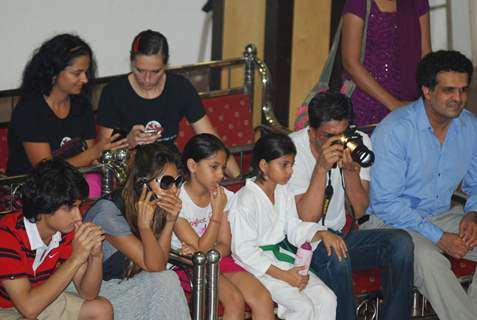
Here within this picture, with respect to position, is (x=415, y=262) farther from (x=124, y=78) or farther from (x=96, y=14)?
(x=96, y=14)

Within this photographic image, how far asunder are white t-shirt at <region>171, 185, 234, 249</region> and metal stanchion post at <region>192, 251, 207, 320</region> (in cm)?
48

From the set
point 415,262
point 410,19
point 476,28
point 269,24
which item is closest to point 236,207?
point 415,262

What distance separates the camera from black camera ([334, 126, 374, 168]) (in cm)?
541

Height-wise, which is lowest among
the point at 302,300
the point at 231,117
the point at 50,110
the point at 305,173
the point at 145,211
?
the point at 302,300

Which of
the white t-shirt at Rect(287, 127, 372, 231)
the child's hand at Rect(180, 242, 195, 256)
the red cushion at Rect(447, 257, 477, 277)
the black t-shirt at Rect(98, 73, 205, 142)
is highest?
the black t-shirt at Rect(98, 73, 205, 142)

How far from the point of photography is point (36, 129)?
5758mm

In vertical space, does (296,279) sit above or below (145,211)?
below

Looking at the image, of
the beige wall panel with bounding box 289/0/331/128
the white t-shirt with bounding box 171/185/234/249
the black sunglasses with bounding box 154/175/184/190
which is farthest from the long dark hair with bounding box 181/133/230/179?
the beige wall panel with bounding box 289/0/331/128

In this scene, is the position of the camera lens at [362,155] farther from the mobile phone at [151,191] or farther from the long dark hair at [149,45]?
the long dark hair at [149,45]

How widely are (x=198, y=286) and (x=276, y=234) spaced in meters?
0.67

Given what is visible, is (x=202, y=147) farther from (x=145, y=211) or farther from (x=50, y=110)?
(x=50, y=110)

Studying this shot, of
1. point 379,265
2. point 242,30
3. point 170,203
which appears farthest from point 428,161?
point 242,30

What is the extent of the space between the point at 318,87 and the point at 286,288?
1462mm

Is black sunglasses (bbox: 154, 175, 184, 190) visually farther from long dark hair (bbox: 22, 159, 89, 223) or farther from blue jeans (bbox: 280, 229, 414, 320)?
blue jeans (bbox: 280, 229, 414, 320)
